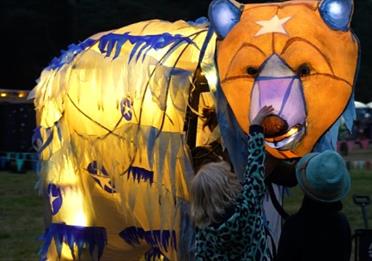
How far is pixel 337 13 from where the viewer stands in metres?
4.05

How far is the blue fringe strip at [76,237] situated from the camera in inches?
235

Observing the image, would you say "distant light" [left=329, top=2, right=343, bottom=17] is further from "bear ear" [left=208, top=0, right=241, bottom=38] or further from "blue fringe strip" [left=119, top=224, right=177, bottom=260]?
"blue fringe strip" [left=119, top=224, right=177, bottom=260]

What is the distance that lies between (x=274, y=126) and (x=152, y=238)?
1.35 metres

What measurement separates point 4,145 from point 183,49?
17.1 metres

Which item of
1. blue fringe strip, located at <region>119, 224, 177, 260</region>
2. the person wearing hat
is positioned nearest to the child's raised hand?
the person wearing hat

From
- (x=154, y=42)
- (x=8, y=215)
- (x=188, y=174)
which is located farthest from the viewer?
(x=8, y=215)

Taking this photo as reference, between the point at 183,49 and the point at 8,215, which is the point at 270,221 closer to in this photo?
the point at 183,49

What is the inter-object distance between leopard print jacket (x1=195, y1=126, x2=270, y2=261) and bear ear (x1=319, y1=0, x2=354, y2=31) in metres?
0.82

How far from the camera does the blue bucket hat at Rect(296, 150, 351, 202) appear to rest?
3232 millimetres

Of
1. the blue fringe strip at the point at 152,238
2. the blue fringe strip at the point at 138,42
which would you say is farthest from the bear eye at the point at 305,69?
the blue fringe strip at the point at 152,238

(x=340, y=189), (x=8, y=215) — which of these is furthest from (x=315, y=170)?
(x=8, y=215)

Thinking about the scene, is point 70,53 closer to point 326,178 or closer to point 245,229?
point 245,229

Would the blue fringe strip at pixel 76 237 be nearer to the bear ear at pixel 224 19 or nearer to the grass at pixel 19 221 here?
the grass at pixel 19 221

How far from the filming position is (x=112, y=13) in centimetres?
2573
